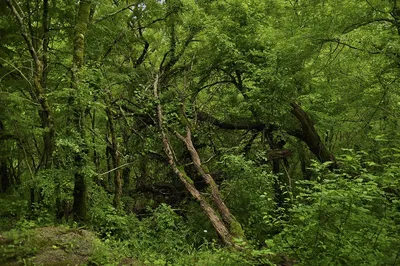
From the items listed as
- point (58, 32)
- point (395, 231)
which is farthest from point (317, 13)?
point (58, 32)

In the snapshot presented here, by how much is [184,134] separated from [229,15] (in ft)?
14.2

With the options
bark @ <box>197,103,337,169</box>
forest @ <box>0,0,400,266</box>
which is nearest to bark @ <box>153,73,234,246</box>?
forest @ <box>0,0,400,266</box>

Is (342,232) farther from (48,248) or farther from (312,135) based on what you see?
(312,135)

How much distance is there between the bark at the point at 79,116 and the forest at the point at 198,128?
0.11 ft

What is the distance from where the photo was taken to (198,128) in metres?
12.0

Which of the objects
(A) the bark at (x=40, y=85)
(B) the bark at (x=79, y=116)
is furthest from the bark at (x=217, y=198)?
(A) the bark at (x=40, y=85)

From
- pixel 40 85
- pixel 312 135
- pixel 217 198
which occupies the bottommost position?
pixel 217 198

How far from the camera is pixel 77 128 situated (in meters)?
7.85

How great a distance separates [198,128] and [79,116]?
5010 mm

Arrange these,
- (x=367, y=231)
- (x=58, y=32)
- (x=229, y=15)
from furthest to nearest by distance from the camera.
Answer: (x=229, y=15)
(x=58, y=32)
(x=367, y=231)

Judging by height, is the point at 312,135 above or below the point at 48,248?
above

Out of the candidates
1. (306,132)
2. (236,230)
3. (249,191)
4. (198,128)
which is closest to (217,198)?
(249,191)

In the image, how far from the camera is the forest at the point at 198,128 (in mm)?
5695

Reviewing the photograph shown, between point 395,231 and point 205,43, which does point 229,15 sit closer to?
point 205,43
